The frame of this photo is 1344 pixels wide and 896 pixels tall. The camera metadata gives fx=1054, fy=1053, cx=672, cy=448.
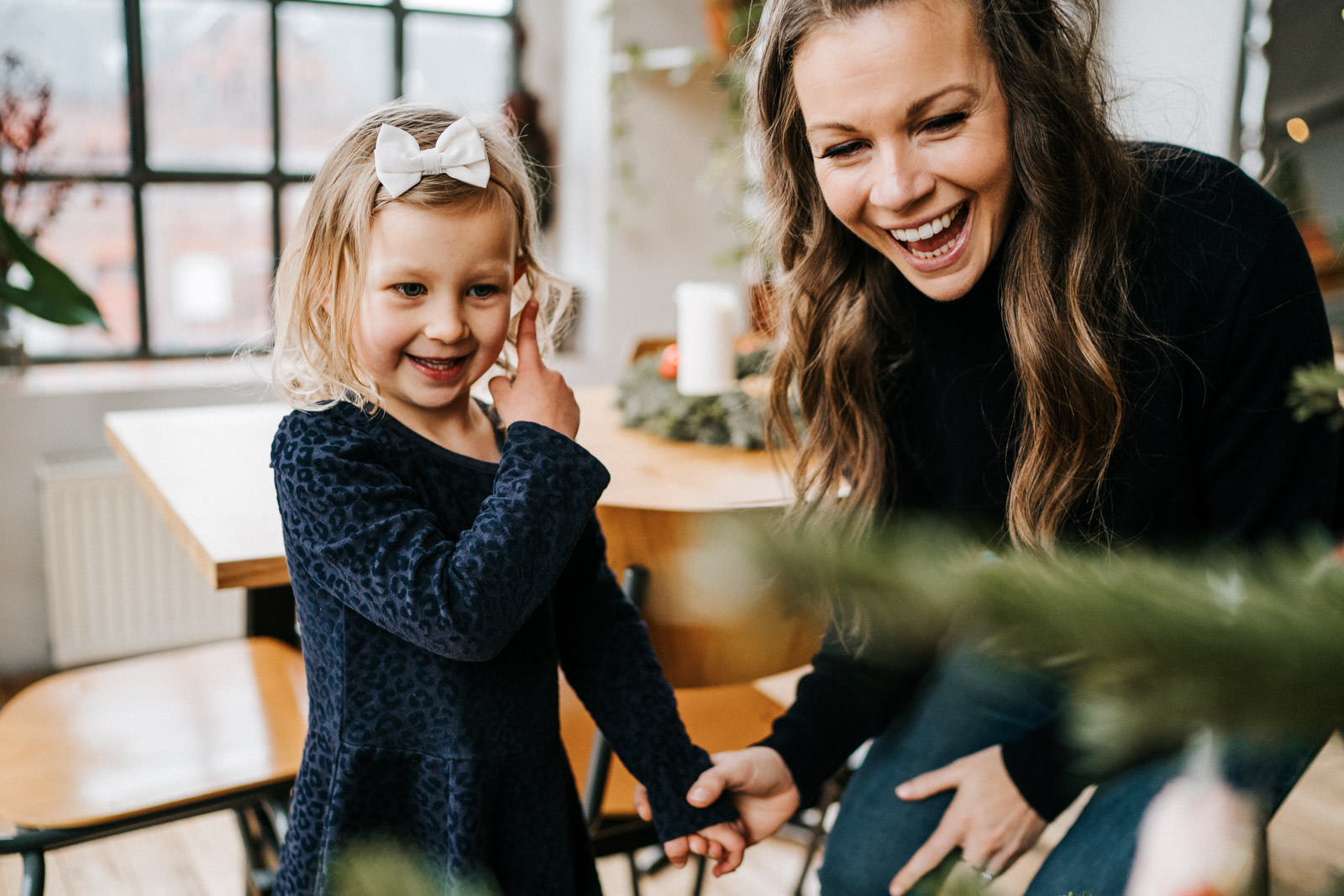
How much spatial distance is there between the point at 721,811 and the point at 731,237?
2.68m

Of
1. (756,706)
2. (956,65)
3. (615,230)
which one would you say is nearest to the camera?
(956,65)

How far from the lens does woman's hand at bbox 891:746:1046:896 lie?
993 millimetres

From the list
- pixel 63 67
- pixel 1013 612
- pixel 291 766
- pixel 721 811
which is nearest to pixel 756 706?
pixel 721 811

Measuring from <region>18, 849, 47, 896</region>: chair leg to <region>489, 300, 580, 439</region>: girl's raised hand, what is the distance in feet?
2.38

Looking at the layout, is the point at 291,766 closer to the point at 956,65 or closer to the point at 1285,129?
the point at 956,65

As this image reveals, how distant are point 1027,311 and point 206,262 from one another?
2.75 metres

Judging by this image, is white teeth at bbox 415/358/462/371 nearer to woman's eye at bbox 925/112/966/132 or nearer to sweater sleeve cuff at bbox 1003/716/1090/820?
woman's eye at bbox 925/112/966/132

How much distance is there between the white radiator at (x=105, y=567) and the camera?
2.56 meters

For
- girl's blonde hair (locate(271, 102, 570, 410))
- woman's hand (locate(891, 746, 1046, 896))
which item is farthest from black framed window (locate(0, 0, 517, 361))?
woman's hand (locate(891, 746, 1046, 896))

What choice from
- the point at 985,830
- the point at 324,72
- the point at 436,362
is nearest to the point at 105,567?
the point at 324,72

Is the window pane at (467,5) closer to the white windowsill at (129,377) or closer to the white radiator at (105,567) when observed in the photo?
the white windowsill at (129,377)

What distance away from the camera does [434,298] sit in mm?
820

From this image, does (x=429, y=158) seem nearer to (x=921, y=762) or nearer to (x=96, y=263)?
(x=921, y=762)

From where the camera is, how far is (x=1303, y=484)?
0.90 m
